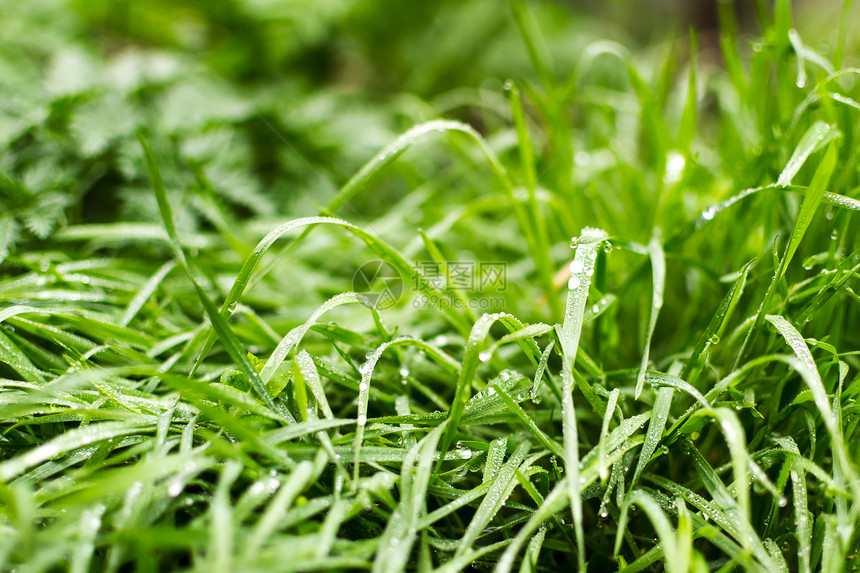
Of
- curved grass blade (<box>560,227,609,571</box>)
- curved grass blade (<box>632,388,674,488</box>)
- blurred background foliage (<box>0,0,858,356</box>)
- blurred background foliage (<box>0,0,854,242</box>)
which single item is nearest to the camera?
curved grass blade (<box>560,227,609,571</box>)

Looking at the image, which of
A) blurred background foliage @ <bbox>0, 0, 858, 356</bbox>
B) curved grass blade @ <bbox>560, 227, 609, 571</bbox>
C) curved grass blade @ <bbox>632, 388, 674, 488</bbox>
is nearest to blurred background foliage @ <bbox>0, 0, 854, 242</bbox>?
blurred background foliage @ <bbox>0, 0, 858, 356</bbox>

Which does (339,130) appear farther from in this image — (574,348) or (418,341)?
(574,348)

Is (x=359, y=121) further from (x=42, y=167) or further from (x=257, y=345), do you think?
(x=257, y=345)

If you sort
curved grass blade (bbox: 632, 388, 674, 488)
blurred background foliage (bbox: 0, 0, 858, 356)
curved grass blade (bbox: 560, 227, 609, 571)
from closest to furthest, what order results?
curved grass blade (bbox: 560, 227, 609, 571) < curved grass blade (bbox: 632, 388, 674, 488) < blurred background foliage (bbox: 0, 0, 858, 356)

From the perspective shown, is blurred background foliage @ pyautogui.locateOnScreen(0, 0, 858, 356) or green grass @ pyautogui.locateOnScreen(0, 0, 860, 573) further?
blurred background foliage @ pyautogui.locateOnScreen(0, 0, 858, 356)

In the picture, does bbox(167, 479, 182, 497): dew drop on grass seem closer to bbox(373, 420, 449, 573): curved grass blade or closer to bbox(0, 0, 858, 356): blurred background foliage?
bbox(373, 420, 449, 573): curved grass blade

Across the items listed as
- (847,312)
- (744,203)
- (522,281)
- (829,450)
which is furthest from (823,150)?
(522,281)

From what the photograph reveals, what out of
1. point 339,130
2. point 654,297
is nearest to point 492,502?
point 654,297

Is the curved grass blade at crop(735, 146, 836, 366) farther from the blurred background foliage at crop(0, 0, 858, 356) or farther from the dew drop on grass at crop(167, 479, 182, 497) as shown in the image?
the dew drop on grass at crop(167, 479, 182, 497)

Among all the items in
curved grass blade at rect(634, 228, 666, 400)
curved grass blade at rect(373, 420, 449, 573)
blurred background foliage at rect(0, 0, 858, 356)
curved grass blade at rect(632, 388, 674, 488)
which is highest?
blurred background foliage at rect(0, 0, 858, 356)

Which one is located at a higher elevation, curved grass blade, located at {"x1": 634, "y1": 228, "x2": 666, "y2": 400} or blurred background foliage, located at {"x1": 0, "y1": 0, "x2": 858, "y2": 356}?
blurred background foliage, located at {"x1": 0, "y1": 0, "x2": 858, "y2": 356}
